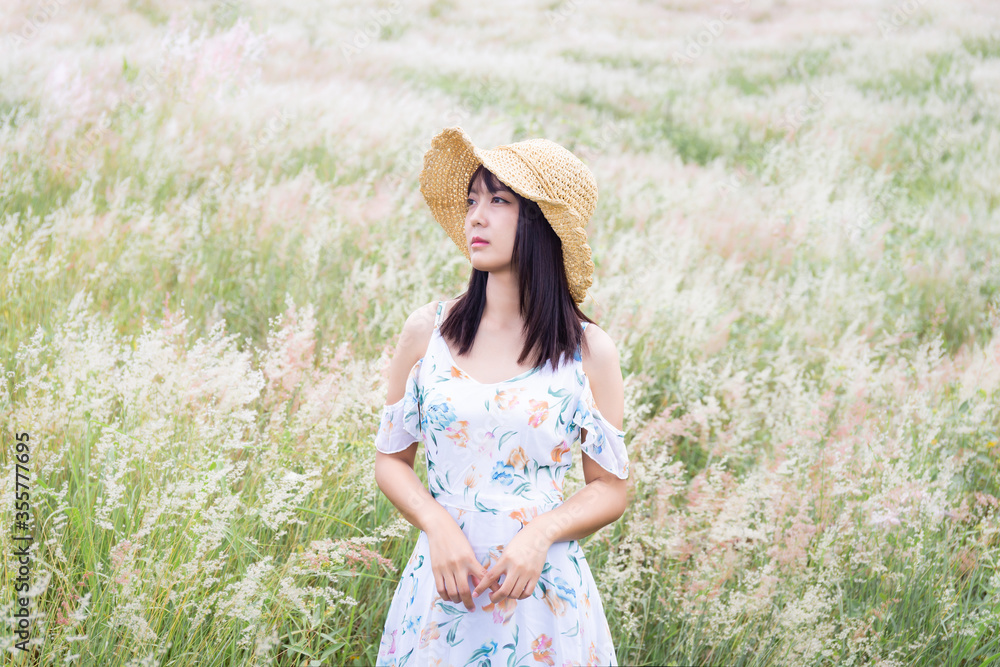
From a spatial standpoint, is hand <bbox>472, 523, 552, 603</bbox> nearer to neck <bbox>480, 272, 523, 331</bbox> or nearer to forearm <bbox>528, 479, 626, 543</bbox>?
forearm <bbox>528, 479, 626, 543</bbox>

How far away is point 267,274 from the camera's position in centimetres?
384

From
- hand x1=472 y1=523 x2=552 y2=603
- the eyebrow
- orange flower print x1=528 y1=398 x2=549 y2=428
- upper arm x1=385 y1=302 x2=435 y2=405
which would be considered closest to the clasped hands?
hand x1=472 y1=523 x2=552 y2=603

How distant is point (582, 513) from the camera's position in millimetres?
1573

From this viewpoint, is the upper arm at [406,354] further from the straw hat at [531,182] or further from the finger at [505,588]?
the finger at [505,588]

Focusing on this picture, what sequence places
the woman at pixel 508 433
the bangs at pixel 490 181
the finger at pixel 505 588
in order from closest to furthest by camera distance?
1. the finger at pixel 505 588
2. the woman at pixel 508 433
3. the bangs at pixel 490 181

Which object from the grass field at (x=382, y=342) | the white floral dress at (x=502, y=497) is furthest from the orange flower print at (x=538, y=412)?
the grass field at (x=382, y=342)

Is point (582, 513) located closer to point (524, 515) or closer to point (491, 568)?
point (524, 515)

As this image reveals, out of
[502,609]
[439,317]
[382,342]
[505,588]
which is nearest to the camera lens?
[505,588]

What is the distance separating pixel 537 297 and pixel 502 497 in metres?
0.50

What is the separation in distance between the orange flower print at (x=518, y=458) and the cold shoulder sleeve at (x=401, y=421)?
280 mm

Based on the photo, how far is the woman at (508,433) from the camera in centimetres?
153

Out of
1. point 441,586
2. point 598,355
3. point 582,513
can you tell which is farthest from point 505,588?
point 598,355

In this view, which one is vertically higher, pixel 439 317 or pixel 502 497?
pixel 439 317

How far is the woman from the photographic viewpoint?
1531 mm
